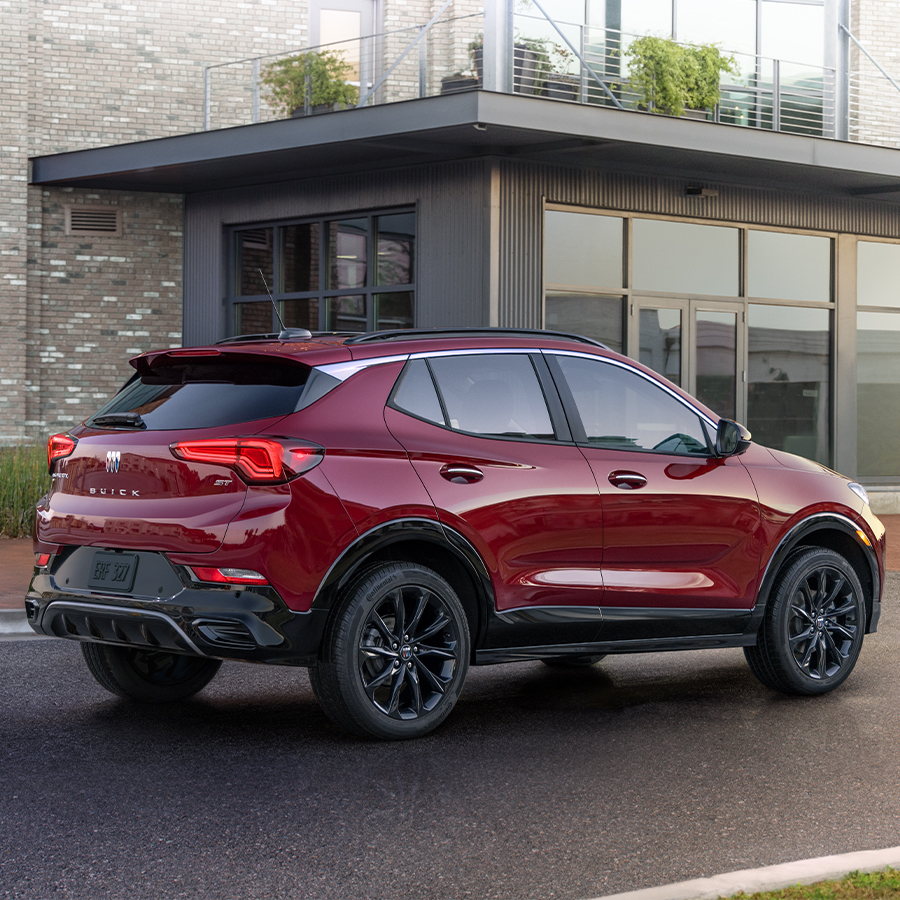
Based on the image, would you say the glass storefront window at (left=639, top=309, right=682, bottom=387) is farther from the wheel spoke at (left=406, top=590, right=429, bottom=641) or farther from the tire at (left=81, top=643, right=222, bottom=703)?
the wheel spoke at (left=406, top=590, right=429, bottom=641)

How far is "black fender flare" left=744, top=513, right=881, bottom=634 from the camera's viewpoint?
21.6 ft

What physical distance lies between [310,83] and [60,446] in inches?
470

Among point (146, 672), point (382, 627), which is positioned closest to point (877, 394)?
point (146, 672)

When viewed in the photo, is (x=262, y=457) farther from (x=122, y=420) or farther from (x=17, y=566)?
(x=17, y=566)

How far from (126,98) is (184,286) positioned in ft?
9.32

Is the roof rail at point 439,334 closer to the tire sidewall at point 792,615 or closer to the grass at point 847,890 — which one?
the tire sidewall at point 792,615

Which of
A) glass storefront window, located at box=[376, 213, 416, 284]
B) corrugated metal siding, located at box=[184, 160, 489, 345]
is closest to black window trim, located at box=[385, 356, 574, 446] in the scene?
corrugated metal siding, located at box=[184, 160, 489, 345]

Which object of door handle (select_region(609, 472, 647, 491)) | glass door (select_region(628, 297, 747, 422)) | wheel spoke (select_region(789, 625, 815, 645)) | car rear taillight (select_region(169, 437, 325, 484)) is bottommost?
wheel spoke (select_region(789, 625, 815, 645))

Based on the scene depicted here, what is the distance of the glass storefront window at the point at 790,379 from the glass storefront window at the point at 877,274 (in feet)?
2.78

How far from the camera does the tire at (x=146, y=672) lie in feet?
20.7

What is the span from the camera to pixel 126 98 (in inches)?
755

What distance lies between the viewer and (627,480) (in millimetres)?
6125

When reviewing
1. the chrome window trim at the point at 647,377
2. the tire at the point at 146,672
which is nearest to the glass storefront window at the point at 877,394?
the chrome window trim at the point at 647,377

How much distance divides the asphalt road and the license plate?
693 mm
